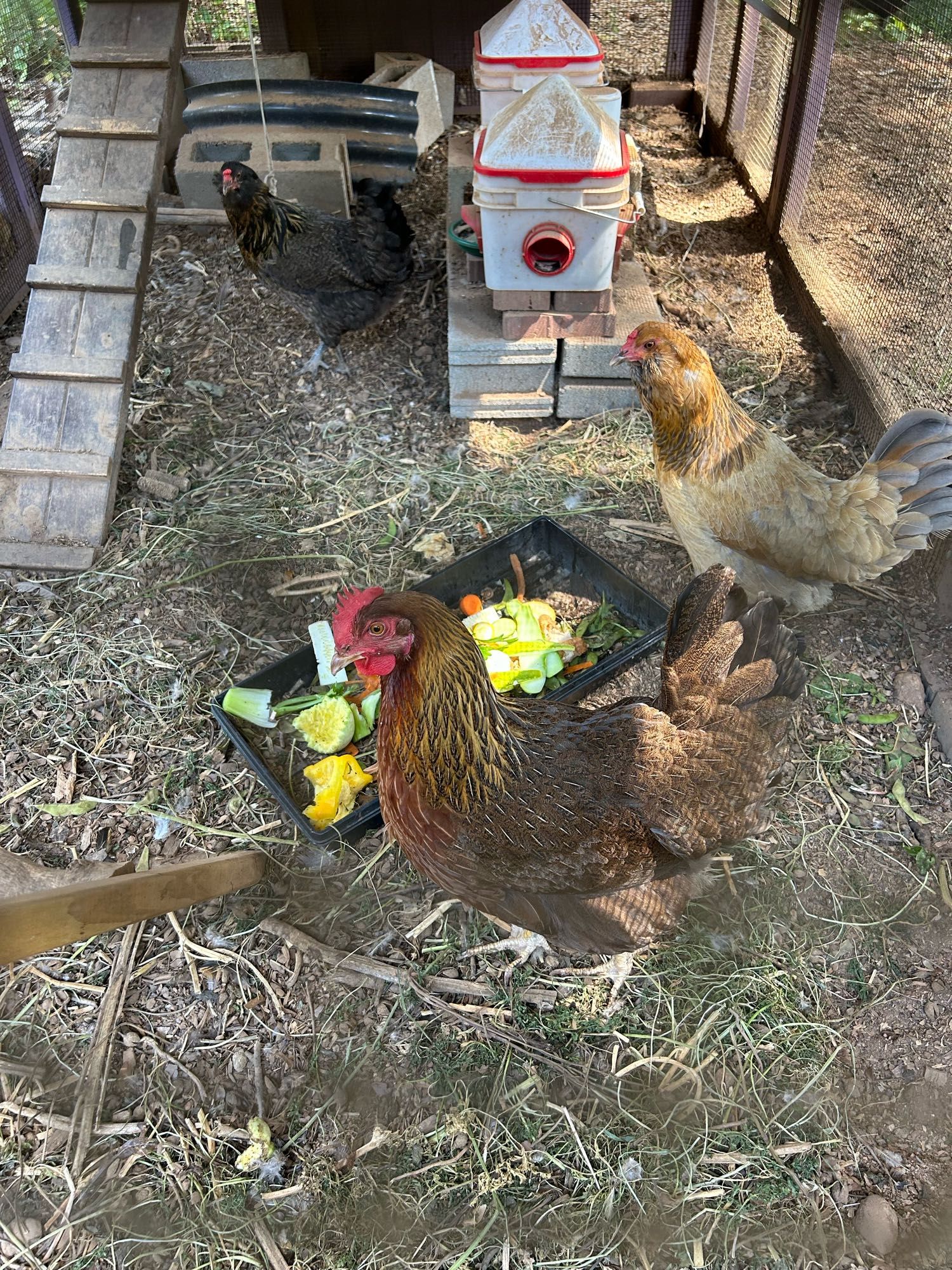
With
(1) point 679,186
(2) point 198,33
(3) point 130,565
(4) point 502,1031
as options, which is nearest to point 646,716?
(4) point 502,1031

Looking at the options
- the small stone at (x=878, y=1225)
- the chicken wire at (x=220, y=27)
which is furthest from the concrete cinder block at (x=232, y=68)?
the small stone at (x=878, y=1225)

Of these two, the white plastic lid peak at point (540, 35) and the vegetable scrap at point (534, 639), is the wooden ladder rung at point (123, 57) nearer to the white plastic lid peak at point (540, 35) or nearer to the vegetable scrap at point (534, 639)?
the white plastic lid peak at point (540, 35)

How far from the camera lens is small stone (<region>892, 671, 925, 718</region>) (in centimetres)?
296

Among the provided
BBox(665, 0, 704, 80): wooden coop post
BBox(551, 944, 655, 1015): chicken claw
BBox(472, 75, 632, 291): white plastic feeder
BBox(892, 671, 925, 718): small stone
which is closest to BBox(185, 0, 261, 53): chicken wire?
BBox(665, 0, 704, 80): wooden coop post

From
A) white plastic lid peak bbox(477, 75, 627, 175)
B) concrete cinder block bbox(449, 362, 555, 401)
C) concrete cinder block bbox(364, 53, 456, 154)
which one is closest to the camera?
white plastic lid peak bbox(477, 75, 627, 175)

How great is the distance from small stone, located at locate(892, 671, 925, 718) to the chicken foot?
3.11 meters

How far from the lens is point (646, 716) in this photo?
2.11 meters

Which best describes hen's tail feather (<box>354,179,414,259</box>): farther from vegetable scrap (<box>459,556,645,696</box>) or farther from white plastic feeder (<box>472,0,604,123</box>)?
vegetable scrap (<box>459,556,645,696</box>)

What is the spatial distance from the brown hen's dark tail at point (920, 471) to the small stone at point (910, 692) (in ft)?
1.67

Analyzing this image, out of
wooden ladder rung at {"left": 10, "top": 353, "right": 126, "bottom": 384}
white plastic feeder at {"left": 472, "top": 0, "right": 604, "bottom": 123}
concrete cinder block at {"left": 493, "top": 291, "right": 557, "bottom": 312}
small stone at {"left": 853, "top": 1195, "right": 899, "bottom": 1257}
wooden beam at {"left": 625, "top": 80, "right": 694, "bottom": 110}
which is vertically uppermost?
white plastic feeder at {"left": 472, "top": 0, "right": 604, "bottom": 123}

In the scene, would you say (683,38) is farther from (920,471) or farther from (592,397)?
(920,471)

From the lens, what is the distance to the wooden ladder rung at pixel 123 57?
3.82 metres

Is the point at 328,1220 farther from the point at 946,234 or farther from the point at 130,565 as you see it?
the point at 946,234

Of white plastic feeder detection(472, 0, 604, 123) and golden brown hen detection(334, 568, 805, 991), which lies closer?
golden brown hen detection(334, 568, 805, 991)
